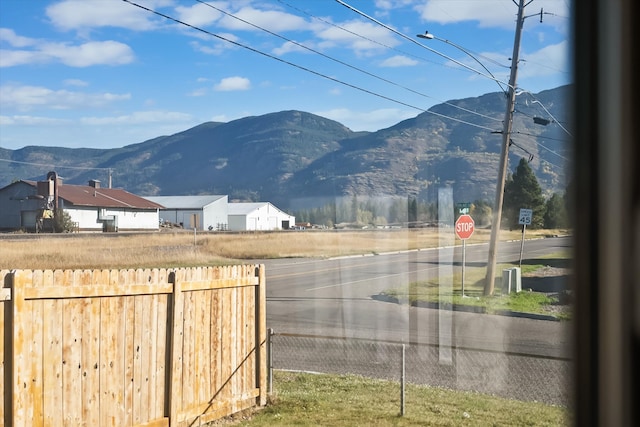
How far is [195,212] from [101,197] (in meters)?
2.89

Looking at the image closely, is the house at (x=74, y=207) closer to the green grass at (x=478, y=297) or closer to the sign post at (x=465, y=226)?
the green grass at (x=478, y=297)

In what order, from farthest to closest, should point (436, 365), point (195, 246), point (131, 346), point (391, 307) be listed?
point (195, 246) → point (391, 307) → point (436, 365) → point (131, 346)

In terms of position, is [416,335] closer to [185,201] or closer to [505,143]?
[505,143]

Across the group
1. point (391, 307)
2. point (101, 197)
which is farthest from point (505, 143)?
point (101, 197)

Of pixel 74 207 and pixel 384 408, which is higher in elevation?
pixel 74 207

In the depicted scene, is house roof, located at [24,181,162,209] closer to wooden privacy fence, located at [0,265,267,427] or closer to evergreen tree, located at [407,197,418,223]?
evergreen tree, located at [407,197,418,223]

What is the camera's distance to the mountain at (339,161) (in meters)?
20.4

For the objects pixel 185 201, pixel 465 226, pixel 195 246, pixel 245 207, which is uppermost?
pixel 185 201

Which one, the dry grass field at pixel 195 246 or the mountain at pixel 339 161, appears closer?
the dry grass field at pixel 195 246

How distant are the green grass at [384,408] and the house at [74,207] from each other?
1008cm

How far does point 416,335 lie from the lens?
541 inches

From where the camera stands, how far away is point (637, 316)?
7.52 feet

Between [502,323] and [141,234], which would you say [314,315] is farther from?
[141,234]

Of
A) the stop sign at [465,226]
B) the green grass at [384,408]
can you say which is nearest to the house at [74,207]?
the stop sign at [465,226]
